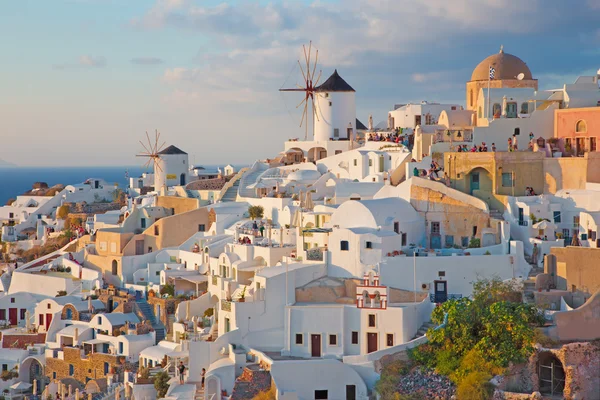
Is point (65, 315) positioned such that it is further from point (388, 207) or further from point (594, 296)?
point (594, 296)

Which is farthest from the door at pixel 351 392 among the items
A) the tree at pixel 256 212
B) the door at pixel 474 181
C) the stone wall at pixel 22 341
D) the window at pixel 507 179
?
the stone wall at pixel 22 341

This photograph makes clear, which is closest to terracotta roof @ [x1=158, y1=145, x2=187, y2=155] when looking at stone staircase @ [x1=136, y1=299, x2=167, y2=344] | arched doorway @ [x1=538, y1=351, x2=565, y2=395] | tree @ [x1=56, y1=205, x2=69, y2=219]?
tree @ [x1=56, y1=205, x2=69, y2=219]

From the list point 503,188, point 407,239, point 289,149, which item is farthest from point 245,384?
point 289,149

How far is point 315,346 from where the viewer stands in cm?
3288

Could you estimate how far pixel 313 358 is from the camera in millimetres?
32562

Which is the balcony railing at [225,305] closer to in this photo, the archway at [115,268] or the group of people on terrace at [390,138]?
the archway at [115,268]

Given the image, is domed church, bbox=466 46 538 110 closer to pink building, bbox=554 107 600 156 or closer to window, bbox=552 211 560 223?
pink building, bbox=554 107 600 156

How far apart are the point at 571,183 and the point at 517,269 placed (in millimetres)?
5876

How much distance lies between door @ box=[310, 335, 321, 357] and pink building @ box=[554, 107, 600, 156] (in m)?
12.6

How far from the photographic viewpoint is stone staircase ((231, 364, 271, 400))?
31.3 metres

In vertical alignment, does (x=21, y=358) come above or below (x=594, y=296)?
below

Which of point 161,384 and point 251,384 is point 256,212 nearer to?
point 161,384

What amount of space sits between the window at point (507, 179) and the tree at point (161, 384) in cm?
1363

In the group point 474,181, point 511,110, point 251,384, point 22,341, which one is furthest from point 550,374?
point 22,341
